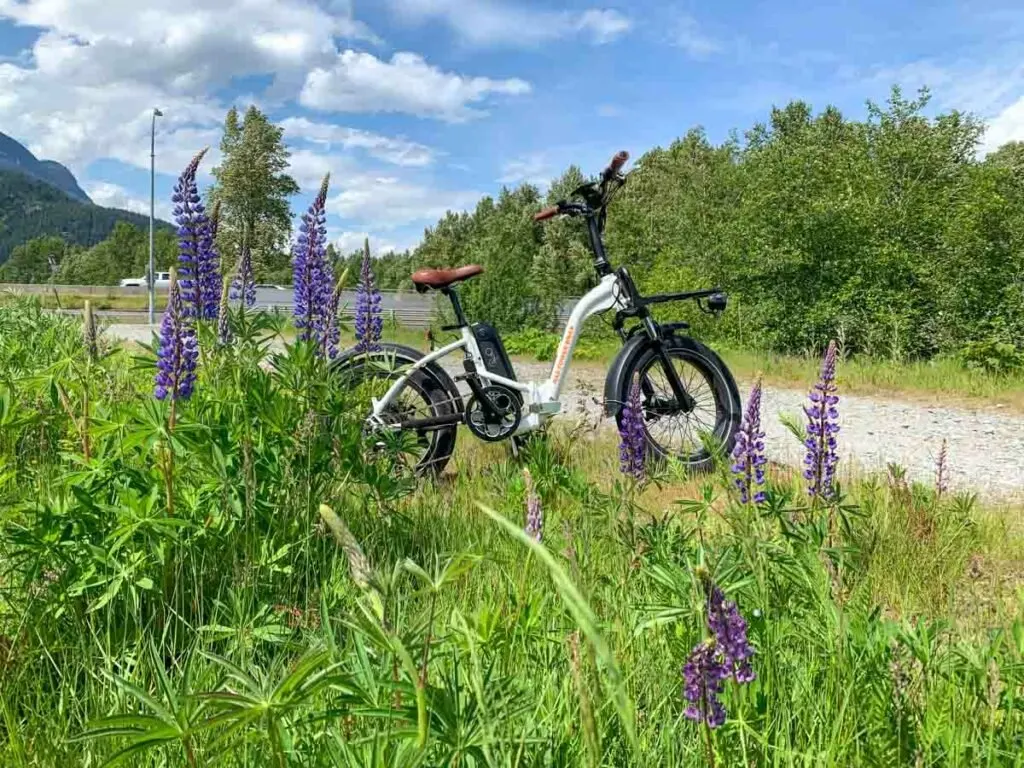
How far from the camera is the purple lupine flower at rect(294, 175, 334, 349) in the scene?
119 inches

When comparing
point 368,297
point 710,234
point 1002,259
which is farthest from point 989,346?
point 368,297

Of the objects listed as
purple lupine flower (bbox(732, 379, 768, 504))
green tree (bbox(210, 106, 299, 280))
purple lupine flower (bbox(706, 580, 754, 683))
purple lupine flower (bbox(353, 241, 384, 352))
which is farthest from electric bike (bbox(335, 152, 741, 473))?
green tree (bbox(210, 106, 299, 280))

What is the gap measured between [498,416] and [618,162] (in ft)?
6.06

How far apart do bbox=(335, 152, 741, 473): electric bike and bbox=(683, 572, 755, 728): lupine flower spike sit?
9.90 feet

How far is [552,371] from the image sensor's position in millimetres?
4500

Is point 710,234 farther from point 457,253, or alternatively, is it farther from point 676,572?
point 457,253

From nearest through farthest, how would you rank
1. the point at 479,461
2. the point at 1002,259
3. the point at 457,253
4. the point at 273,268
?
the point at 479,461 < the point at 1002,259 < the point at 273,268 < the point at 457,253

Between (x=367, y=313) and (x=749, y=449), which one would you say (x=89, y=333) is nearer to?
(x=367, y=313)

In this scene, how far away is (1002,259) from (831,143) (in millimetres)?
8806

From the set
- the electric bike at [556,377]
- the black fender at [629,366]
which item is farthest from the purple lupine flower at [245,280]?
the black fender at [629,366]

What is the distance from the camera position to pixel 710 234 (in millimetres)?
19312

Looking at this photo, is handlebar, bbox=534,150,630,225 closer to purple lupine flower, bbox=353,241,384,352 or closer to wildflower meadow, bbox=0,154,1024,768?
purple lupine flower, bbox=353,241,384,352

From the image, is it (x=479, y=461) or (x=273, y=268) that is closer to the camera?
(x=479, y=461)

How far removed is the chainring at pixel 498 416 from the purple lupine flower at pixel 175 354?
2.15 metres
